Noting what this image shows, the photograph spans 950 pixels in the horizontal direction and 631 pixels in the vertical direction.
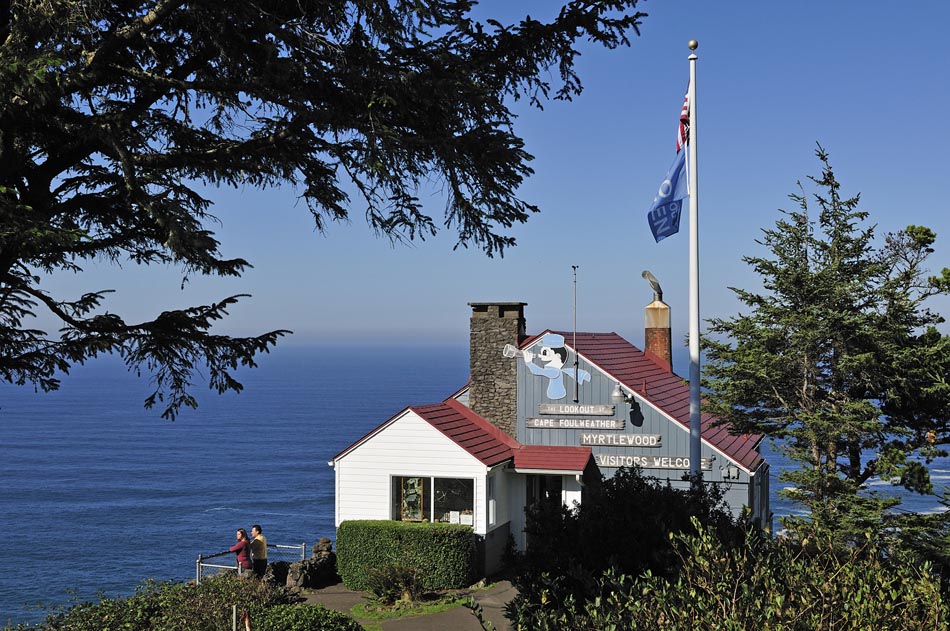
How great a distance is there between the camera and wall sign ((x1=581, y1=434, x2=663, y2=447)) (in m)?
26.1

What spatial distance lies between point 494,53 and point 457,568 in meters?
16.7

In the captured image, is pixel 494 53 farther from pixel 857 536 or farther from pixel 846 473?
pixel 846 473

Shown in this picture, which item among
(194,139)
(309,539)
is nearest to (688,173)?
(194,139)

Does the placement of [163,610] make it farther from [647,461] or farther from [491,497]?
[647,461]

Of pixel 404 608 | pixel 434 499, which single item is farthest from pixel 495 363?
pixel 404 608

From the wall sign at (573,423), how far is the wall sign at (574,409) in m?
0.18

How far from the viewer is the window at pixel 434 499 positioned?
79.4 ft

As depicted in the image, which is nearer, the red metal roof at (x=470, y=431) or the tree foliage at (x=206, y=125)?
the tree foliage at (x=206, y=125)

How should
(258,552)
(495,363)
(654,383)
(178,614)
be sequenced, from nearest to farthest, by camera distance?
1. (178,614)
2. (258,552)
3. (495,363)
4. (654,383)

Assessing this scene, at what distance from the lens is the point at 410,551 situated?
76.0ft

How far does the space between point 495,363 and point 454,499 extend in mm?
4657

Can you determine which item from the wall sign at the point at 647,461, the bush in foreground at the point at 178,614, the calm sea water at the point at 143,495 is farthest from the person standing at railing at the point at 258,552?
the calm sea water at the point at 143,495

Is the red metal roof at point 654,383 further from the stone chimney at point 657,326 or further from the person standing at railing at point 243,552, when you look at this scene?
the person standing at railing at point 243,552

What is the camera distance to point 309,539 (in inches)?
2741
